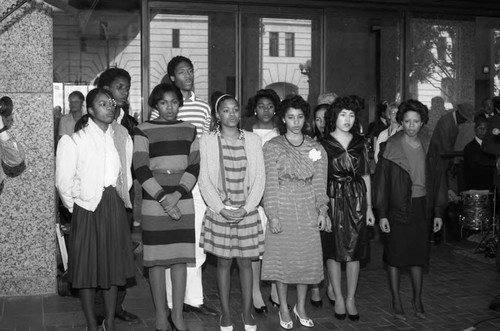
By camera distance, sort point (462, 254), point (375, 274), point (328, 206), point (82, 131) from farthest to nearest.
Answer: point (462, 254) → point (375, 274) → point (328, 206) → point (82, 131)

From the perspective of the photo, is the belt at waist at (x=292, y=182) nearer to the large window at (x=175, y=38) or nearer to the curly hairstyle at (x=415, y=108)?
the curly hairstyle at (x=415, y=108)

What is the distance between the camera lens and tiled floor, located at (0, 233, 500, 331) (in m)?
6.29

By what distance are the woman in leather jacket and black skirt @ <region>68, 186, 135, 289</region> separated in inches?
94.0

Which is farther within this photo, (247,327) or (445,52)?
(445,52)

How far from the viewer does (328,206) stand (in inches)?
255

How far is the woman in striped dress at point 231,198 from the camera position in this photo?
5.98 metres

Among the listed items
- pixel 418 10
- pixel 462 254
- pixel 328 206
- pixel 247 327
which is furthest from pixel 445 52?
pixel 247 327

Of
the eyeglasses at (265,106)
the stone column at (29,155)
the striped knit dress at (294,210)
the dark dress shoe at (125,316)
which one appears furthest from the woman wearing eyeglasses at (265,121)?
the stone column at (29,155)

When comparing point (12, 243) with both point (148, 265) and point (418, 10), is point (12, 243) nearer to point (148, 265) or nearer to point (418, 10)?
point (148, 265)

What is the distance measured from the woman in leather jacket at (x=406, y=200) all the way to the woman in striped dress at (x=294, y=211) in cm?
61

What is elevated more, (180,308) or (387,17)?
(387,17)

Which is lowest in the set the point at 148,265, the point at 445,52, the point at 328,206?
the point at 148,265

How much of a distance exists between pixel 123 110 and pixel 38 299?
209 cm

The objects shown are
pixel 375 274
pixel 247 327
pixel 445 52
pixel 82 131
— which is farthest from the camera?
pixel 445 52
